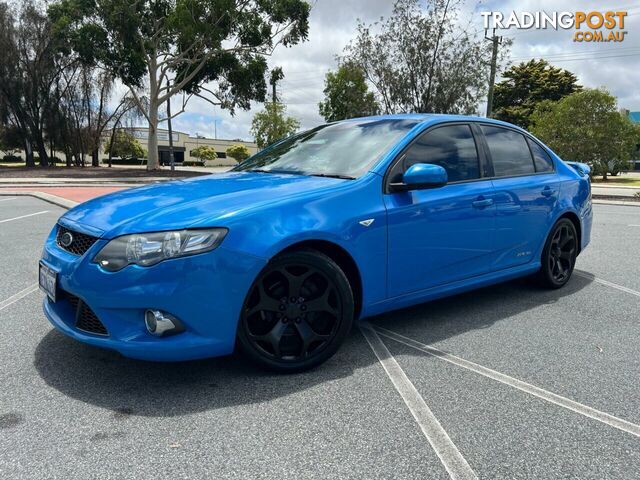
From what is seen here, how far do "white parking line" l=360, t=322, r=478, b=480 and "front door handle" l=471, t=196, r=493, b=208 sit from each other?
4.14ft

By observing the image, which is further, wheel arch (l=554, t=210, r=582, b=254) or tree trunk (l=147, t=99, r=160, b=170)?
tree trunk (l=147, t=99, r=160, b=170)

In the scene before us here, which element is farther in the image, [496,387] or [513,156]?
[513,156]

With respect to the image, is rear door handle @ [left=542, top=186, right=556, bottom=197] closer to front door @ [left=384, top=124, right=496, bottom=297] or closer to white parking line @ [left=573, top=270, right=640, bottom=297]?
front door @ [left=384, top=124, right=496, bottom=297]

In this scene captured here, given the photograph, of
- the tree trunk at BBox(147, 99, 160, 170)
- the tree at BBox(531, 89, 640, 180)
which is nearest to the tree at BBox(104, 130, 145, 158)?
the tree trunk at BBox(147, 99, 160, 170)

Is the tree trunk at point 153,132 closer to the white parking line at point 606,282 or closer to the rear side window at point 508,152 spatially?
the white parking line at point 606,282

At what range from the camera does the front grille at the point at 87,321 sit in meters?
2.74

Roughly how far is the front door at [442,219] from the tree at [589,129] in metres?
30.1

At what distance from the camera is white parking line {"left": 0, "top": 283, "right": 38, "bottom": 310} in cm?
432

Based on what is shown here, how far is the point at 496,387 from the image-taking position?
115 inches

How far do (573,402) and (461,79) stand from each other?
2472 centimetres

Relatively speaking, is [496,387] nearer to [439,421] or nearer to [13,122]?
[439,421]

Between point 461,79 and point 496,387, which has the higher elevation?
point 461,79

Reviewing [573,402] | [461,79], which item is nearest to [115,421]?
[573,402]

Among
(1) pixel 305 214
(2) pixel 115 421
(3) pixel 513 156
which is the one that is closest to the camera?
(2) pixel 115 421
